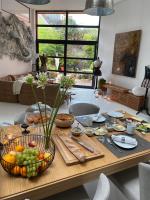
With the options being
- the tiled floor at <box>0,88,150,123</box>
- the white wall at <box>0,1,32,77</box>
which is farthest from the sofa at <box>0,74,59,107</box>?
the white wall at <box>0,1,32,77</box>

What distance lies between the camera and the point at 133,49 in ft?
17.7

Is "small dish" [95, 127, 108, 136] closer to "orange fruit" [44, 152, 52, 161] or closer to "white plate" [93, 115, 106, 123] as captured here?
"white plate" [93, 115, 106, 123]

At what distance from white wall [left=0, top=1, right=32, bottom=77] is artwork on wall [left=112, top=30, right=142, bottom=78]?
12.1 feet

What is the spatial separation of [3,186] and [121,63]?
5.58 m

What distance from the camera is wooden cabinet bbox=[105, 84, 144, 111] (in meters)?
4.95

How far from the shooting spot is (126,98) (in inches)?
211

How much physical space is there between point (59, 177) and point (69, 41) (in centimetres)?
704

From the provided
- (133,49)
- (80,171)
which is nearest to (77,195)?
(80,171)

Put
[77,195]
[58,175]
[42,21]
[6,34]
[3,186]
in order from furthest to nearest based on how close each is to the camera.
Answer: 1. [42,21]
2. [6,34]
3. [77,195]
4. [58,175]
5. [3,186]

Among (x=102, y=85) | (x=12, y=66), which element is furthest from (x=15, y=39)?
(x=102, y=85)

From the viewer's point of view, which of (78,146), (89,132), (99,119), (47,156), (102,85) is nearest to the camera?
(47,156)

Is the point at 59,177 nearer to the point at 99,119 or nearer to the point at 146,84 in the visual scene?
the point at 99,119

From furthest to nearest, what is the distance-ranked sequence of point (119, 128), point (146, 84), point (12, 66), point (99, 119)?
point (12, 66) < point (146, 84) < point (99, 119) < point (119, 128)

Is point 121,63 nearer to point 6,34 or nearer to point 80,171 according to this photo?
point 6,34
